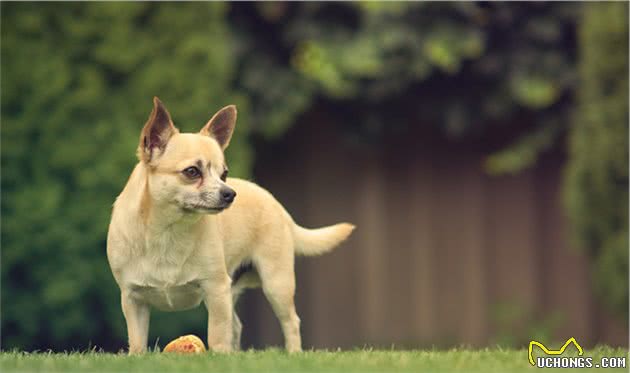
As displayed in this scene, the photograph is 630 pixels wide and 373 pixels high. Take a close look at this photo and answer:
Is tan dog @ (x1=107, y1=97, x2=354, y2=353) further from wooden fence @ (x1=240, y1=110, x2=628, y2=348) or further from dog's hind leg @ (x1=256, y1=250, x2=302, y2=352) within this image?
wooden fence @ (x1=240, y1=110, x2=628, y2=348)

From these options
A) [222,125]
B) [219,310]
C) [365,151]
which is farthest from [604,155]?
[219,310]

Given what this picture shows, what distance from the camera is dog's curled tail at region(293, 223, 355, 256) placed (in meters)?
6.37

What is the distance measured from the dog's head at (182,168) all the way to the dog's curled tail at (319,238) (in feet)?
3.70

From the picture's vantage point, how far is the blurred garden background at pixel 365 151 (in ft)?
29.2

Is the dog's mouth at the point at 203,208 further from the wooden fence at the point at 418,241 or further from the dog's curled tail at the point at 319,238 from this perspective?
the wooden fence at the point at 418,241

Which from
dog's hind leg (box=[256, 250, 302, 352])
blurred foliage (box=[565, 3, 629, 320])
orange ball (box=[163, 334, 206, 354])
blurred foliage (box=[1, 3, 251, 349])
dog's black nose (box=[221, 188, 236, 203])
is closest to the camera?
dog's black nose (box=[221, 188, 236, 203])

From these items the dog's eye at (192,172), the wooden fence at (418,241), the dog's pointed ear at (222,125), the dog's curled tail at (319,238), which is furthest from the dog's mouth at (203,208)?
the wooden fence at (418,241)

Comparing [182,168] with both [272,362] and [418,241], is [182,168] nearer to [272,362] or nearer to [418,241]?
[272,362]

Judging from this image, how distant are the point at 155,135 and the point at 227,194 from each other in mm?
475

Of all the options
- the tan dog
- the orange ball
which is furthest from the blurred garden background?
the tan dog

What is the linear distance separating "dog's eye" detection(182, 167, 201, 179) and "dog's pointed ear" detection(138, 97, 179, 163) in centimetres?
18

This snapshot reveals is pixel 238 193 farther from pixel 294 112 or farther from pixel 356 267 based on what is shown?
pixel 356 267

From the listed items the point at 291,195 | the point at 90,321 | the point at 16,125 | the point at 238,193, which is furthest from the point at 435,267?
the point at 238,193

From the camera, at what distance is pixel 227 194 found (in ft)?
16.8
